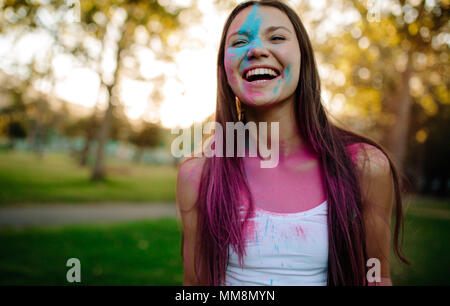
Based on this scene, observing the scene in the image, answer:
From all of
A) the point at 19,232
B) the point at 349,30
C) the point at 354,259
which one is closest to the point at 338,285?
the point at 354,259

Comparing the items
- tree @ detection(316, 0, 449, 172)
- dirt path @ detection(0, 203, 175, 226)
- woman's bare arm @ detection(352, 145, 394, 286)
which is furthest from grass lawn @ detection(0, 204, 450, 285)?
woman's bare arm @ detection(352, 145, 394, 286)

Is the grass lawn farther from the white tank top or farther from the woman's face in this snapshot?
the woman's face

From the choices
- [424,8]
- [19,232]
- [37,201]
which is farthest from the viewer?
[37,201]

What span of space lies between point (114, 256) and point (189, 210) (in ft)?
15.2

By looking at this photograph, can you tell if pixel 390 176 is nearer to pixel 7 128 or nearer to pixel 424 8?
pixel 424 8

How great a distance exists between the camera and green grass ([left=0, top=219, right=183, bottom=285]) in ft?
15.3

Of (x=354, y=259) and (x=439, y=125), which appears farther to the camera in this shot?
(x=439, y=125)

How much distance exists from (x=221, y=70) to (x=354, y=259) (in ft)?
4.12

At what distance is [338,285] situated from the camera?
1.54m

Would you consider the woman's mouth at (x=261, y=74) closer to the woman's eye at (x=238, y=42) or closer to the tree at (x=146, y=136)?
the woman's eye at (x=238, y=42)

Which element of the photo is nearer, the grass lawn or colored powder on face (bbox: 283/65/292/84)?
colored powder on face (bbox: 283/65/292/84)

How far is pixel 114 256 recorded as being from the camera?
574cm

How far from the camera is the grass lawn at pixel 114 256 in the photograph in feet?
15.5

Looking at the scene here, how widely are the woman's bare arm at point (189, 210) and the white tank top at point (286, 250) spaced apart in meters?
0.28
